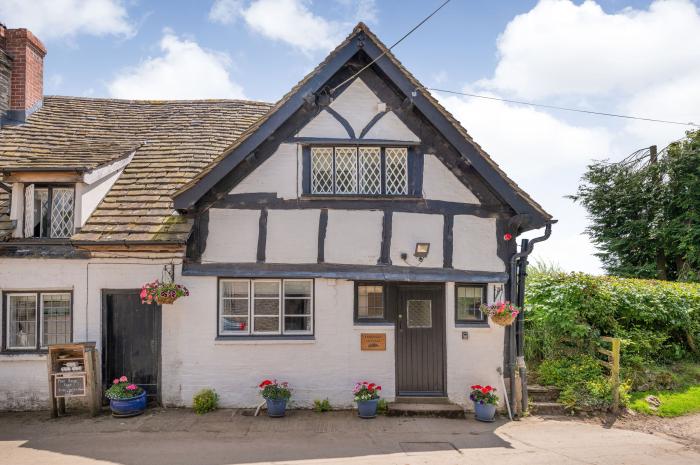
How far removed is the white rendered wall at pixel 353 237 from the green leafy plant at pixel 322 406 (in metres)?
2.67

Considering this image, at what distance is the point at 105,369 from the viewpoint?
9195 mm

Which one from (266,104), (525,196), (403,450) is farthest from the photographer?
(266,104)

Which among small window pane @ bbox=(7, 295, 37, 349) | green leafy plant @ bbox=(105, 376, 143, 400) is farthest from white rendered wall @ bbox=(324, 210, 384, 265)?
small window pane @ bbox=(7, 295, 37, 349)

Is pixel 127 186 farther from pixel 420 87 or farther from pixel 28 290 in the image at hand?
pixel 420 87

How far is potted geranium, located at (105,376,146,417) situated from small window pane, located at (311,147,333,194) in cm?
488

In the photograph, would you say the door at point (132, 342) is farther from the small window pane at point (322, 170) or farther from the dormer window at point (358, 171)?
the dormer window at point (358, 171)

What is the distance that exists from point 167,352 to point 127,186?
3.76 m

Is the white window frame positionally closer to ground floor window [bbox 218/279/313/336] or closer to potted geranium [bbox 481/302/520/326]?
ground floor window [bbox 218/279/313/336]

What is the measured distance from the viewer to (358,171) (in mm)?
9547

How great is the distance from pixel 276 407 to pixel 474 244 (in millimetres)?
4856

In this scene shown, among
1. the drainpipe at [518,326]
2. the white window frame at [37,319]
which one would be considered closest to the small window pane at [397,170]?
the drainpipe at [518,326]

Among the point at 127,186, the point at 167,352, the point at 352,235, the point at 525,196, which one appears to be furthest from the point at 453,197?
the point at 127,186

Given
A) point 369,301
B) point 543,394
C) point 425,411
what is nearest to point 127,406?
point 369,301

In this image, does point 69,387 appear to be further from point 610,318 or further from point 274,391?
point 610,318
